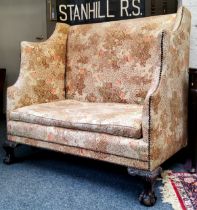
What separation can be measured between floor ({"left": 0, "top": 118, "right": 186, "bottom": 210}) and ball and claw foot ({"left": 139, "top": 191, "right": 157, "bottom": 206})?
23mm

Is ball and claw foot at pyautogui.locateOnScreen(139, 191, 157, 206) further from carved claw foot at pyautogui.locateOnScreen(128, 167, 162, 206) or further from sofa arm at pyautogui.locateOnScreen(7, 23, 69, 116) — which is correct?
sofa arm at pyautogui.locateOnScreen(7, 23, 69, 116)

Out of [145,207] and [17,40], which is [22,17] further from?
[145,207]

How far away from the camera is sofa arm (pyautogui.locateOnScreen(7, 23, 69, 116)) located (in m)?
2.05

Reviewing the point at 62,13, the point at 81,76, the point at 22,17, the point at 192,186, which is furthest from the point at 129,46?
the point at 22,17

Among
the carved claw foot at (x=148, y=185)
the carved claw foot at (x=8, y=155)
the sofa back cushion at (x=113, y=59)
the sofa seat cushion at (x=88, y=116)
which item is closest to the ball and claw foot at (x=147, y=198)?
the carved claw foot at (x=148, y=185)

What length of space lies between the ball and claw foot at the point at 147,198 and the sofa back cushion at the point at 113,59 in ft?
2.14

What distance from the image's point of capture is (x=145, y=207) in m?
1.48

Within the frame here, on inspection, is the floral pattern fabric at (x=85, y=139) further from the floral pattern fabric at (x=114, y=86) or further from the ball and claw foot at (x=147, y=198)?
the ball and claw foot at (x=147, y=198)

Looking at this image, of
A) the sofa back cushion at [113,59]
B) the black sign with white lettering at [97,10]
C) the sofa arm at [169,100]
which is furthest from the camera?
the black sign with white lettering at [97,10]

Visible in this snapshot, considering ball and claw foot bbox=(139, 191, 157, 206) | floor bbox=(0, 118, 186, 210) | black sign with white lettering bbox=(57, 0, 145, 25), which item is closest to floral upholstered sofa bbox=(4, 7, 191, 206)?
ball and claw foot bbox=(139, 191, 157, 206)

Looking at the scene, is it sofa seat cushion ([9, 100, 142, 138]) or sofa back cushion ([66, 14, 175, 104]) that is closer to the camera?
sofa seat cushion ([9, 100, 142, 138])

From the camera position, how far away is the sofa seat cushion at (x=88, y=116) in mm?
1538

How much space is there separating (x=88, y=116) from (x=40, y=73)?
0.65 meters

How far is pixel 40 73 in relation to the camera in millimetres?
2170
